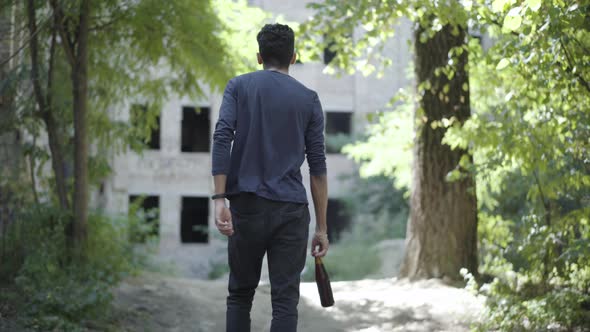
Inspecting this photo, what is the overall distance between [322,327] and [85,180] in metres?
3.33

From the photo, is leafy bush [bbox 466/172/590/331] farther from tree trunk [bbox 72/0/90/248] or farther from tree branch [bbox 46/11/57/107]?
tree branch [bbox 46/11/57/107]

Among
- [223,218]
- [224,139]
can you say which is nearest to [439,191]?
[224,139]

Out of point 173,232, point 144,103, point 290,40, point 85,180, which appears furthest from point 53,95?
point 173,232

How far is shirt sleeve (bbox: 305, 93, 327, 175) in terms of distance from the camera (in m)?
4.25

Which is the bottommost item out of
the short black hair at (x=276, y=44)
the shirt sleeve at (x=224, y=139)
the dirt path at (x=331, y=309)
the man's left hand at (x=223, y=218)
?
the dirt path at (x=331, y=309)

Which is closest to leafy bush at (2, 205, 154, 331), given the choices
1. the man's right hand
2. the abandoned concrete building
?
the man's right hand

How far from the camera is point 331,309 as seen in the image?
7.57 meters

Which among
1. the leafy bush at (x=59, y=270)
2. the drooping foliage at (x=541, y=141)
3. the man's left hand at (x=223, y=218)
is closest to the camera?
the man's left hand at (x=223, y=218)

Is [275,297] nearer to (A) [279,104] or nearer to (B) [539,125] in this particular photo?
(A) [279,104]

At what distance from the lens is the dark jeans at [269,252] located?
403 cm

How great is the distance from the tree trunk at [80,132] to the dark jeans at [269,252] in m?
4.61

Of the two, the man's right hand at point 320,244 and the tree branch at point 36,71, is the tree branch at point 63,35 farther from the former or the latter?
the man's right hand at point 320,244

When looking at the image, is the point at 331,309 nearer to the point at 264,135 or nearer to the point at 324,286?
the point at 324,286

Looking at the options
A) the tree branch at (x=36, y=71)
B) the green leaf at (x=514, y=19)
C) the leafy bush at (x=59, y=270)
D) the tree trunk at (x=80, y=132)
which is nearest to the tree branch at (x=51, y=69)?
the tree branch at (x=36, y=71)
